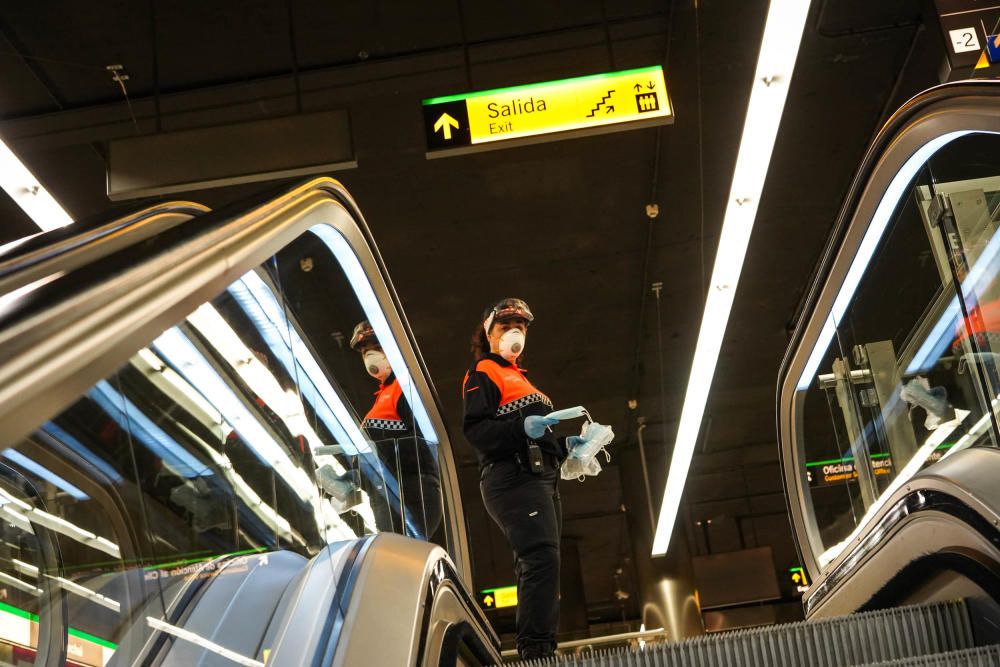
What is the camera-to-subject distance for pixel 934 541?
294 cm

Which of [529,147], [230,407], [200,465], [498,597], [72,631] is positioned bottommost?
[72,631]

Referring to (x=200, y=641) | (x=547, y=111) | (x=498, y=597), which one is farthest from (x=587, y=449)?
(x=498, y=597)

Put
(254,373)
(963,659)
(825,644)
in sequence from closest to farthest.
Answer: (963,659), (254,373), (825,644)

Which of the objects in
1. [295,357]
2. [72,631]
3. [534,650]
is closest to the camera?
[72,631]

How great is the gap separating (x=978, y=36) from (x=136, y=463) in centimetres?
546

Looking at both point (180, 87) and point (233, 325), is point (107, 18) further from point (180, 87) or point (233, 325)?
point (233, 325)

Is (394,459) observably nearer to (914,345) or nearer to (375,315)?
(375,315)

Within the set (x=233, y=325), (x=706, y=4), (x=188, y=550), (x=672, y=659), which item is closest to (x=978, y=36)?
(x=706, y=4)

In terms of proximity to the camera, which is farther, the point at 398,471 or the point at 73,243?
the point at 398,471

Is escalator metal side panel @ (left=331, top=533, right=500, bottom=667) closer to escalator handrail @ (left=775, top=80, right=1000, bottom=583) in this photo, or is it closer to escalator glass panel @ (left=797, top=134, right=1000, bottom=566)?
escalator glass panel @ (left=797, top=134, right=1000, bottom=566)

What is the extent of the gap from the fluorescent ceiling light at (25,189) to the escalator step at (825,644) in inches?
177

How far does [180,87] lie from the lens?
706 cm

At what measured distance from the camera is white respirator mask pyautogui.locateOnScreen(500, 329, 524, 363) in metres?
4.59

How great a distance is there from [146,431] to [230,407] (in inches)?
22.8
